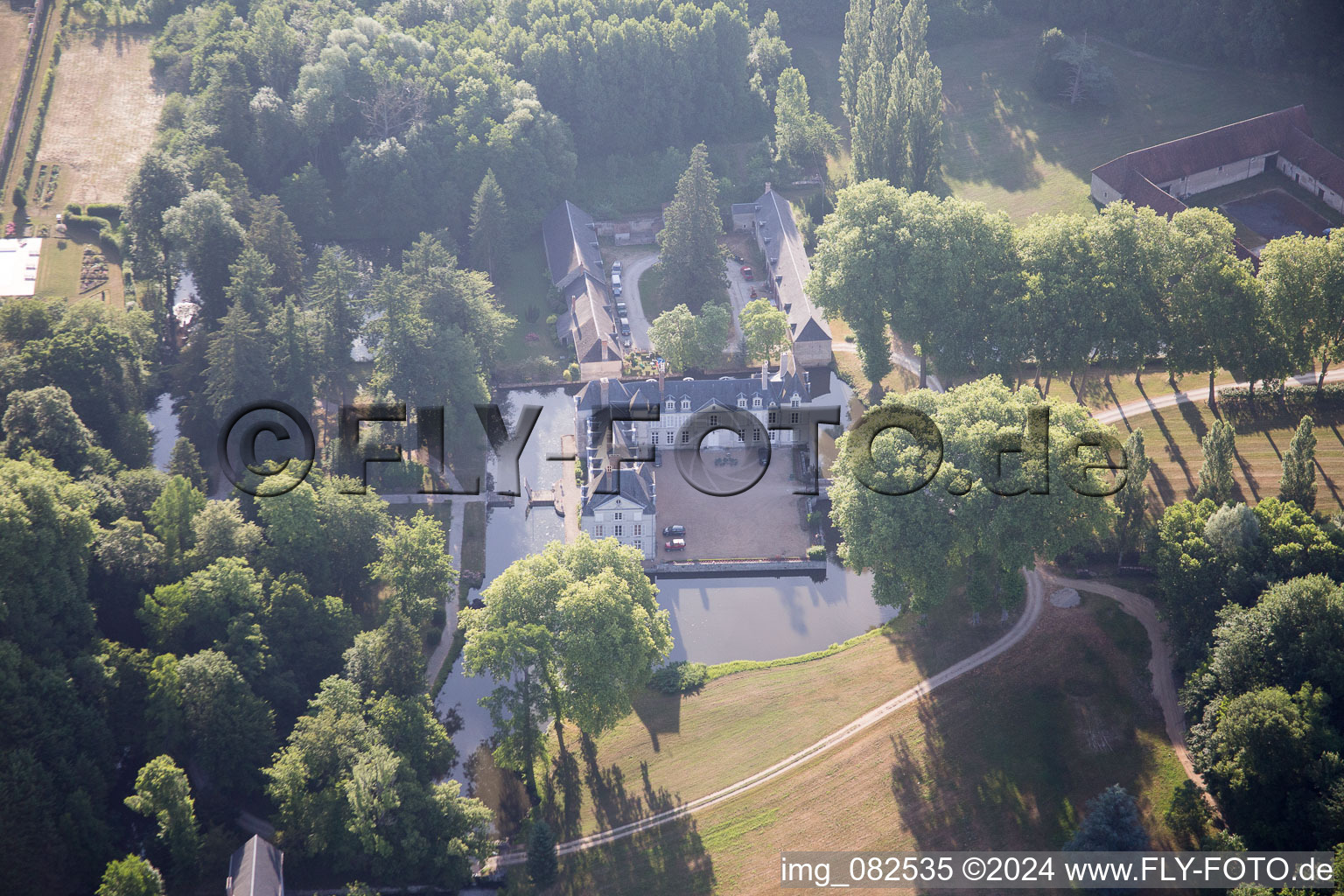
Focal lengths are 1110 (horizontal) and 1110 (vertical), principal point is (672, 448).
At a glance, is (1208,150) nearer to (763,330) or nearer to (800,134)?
(800,134)

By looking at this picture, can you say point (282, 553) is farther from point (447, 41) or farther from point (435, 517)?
point (447, 41)

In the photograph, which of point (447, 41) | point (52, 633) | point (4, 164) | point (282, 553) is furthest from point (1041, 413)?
point (4, 164)

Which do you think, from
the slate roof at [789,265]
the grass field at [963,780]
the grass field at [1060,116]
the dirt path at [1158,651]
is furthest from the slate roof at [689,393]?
the grass field at [1060,116]

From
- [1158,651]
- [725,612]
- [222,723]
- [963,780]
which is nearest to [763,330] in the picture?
[725,612]

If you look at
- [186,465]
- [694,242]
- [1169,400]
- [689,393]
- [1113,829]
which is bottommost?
[1113,829]

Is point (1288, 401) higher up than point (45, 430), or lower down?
higher up

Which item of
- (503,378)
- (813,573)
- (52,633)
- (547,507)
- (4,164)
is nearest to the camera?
(52,633)
